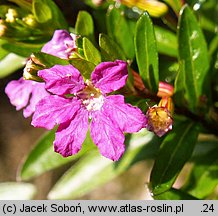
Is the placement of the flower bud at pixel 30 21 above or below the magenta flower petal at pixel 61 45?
below

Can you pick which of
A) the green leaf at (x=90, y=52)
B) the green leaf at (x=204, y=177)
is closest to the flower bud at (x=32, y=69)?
the green leaf at (x=90, y=52)

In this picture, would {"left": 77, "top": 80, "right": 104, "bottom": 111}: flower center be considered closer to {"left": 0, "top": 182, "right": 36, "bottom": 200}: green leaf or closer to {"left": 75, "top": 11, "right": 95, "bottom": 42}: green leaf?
{"left": 75, "top": 11, "right": 95, "bottom": 42}: green leaf

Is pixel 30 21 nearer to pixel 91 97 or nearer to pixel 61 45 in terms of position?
pixel 61 45

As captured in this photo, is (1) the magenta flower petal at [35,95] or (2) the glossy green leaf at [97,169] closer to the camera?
(1) the magenta flower petal at [35,95]

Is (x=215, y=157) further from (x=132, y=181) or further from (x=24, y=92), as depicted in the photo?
(x=132, y=181)

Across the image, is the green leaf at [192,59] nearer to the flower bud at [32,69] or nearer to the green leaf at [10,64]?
the flower bud at [32,69]

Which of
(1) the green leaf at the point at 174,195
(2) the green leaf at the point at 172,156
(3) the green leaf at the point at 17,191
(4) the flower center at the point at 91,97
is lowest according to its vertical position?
(3) the green leaf at the point at 17,191
